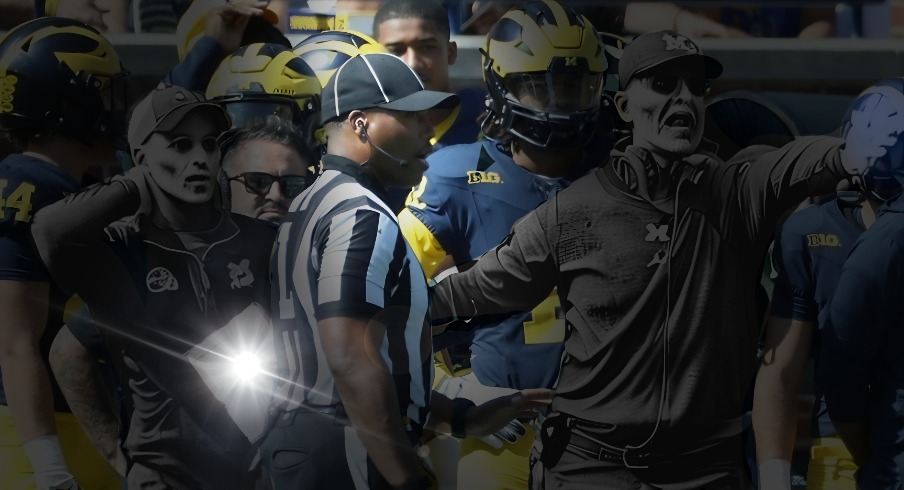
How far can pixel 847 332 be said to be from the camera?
3607 mm

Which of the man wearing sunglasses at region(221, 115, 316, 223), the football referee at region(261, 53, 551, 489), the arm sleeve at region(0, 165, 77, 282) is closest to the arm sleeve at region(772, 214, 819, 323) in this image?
the football referee at region(261, 53, 551, 489)

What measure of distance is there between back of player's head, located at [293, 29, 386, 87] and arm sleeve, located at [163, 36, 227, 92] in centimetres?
23

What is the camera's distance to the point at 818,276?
3.61 metres

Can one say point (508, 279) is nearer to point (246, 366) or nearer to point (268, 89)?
point (246, 366)

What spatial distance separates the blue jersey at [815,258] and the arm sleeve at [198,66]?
166 cm

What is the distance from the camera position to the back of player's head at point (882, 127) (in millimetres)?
3578

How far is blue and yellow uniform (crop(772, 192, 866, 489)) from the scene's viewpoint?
11.7 ft

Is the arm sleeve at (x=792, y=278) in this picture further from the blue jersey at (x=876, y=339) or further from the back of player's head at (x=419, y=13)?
the back of player's head at (x=419, y=13)

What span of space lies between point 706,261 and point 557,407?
57 cm

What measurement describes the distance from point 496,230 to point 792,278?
0.85 m

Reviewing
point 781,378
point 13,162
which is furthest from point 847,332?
point 13,162

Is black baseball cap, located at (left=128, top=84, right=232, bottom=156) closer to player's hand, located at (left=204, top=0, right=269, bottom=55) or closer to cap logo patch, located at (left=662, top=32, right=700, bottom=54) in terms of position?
player's hand, located at (left=204, top=0, right=269, bottom=55)

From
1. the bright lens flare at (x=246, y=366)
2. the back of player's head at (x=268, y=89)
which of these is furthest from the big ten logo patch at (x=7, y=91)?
the bright lens flare at (x=246, y=366)

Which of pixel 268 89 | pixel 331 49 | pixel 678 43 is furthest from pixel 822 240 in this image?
pixel 268 89
